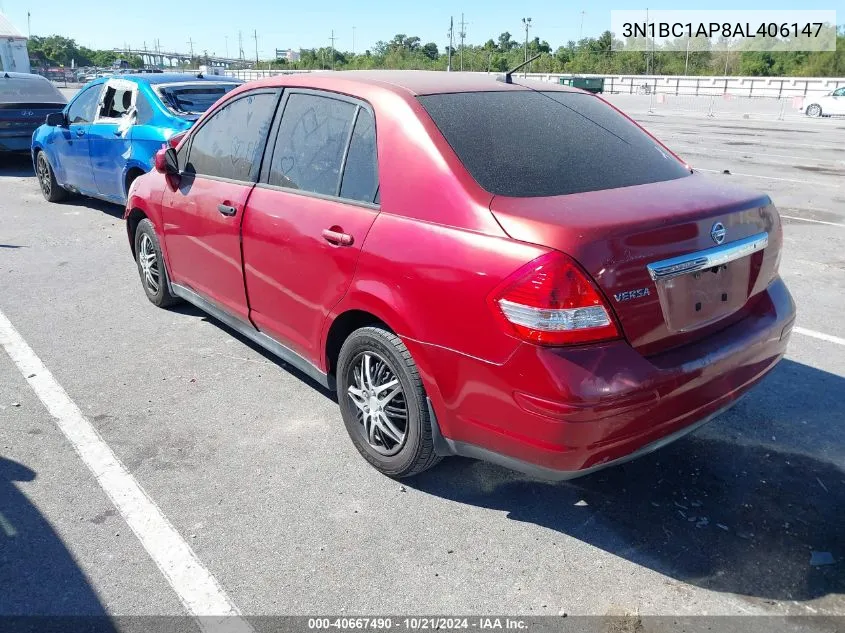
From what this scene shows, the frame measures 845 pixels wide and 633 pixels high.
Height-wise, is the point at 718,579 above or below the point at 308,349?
below

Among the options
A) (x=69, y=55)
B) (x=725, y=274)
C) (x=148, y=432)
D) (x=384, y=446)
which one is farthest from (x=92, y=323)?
(x=69, y=55)

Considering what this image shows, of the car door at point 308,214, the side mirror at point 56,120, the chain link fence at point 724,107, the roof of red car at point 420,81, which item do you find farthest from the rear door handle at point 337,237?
the chain link fence at point 724,107

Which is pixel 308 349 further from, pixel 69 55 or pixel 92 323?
pixel 69 55

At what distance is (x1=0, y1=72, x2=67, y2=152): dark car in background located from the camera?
11961 mm

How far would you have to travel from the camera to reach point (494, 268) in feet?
8.32

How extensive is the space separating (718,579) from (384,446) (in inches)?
59.4

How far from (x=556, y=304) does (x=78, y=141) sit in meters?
7.93

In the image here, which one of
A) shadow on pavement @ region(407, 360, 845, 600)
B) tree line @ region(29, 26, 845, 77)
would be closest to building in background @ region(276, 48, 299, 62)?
tree line @ region(29, 26, 845, 77)

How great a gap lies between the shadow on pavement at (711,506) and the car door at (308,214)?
3.45ft

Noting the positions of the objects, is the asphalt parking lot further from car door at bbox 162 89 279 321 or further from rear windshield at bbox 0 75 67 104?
rear windshield at bbox 0 75 67 104

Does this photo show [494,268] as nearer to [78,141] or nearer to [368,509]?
[368,509]

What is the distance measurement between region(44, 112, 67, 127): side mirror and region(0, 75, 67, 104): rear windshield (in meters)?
4.26

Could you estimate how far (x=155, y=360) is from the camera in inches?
185

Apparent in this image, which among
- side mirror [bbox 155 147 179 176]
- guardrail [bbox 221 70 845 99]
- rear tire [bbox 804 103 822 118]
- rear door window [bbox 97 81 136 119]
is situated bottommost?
side mirror [bbox 155 147 179 176]
